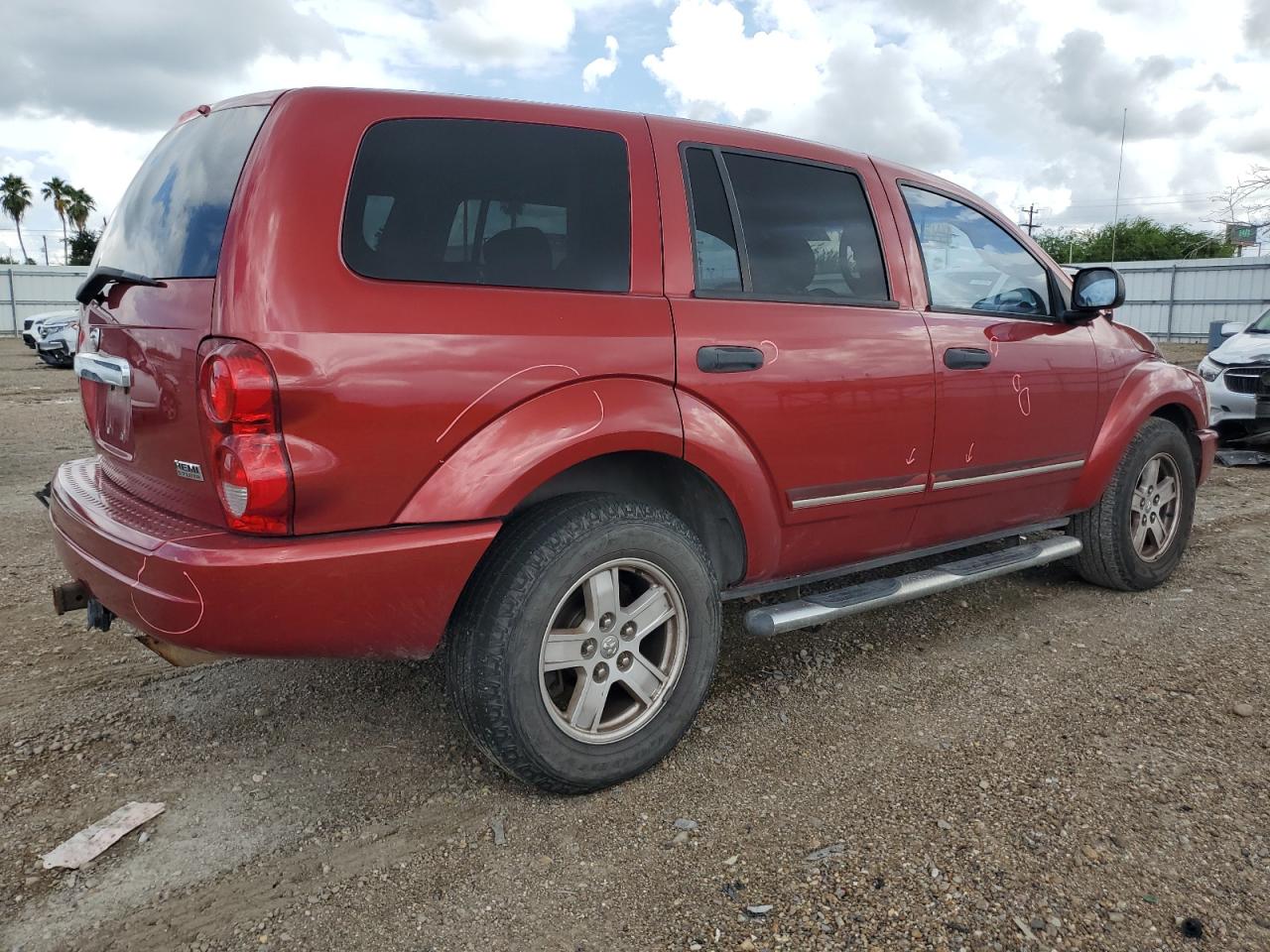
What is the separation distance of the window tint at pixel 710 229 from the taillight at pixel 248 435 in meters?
1.30

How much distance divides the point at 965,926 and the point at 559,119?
230 cm

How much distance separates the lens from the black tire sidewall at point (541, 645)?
244 cm

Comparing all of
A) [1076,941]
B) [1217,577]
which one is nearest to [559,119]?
[1076,941]

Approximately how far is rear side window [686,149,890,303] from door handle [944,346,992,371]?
32 centimetres

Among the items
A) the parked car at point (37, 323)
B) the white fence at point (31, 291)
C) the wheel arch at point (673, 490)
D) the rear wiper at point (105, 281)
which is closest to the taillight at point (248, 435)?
the rear wiper at point (105, 281)

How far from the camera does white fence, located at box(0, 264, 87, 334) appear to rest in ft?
91.1

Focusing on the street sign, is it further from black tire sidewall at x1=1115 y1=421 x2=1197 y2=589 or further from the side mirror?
the side mirror

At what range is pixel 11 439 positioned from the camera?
8562mm

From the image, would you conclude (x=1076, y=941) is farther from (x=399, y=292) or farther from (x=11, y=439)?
(x=11, y=439)

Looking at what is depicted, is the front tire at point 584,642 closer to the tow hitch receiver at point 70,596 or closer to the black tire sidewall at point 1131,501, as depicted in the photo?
the tow hitch receiver at point 70,596

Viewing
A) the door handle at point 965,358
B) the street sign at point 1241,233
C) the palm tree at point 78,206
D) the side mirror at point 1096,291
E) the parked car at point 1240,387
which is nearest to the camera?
the door handle at point 965,358

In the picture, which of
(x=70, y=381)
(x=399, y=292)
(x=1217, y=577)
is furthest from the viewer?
(x=70, y=381)

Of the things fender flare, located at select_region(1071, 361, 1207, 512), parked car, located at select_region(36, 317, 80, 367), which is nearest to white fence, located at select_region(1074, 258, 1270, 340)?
fender flare, located at select_region(1071, 361, 1207, 512)

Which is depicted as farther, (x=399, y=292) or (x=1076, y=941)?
(x=399, y=292)
